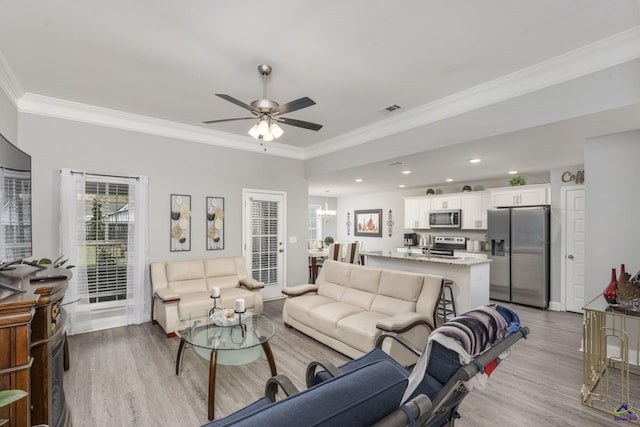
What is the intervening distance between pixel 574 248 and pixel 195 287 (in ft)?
19.6

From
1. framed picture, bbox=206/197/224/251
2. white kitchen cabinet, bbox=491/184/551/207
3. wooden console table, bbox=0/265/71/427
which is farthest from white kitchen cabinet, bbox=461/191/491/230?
wooden console table, bbox=0/265/71/427

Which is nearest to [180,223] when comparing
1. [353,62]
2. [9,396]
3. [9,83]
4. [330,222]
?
[9,83]

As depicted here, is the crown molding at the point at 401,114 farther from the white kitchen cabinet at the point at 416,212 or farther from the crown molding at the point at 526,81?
the white kitchen cabinet at the point at 416,212

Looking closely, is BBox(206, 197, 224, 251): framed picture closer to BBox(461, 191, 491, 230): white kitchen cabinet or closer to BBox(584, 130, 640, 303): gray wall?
BBox(584, 130, 640, 303): gray wall

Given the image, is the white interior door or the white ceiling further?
the white interior door

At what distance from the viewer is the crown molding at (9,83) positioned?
2951 mm

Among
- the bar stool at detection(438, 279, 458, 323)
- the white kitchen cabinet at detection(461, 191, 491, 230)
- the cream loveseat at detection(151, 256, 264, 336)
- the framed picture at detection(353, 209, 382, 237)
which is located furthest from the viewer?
the framed picture at detection(353, 209, 382, 237)

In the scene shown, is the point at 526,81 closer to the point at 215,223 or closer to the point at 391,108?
the point at 391,108

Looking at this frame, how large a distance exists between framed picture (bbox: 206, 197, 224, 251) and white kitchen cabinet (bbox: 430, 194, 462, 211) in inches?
193

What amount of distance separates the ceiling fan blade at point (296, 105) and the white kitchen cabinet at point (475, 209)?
5230 millimetres

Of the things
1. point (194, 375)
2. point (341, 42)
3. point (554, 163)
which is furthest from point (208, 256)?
point (554, 163)

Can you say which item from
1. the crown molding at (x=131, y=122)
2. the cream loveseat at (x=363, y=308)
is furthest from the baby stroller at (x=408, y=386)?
the crown molding at (x=131, y=122)

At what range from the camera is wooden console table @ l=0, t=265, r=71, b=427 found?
130 cm

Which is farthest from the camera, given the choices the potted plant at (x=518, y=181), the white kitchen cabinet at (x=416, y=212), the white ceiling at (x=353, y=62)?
the white kitchen cabinet at (x=416, y=212)
